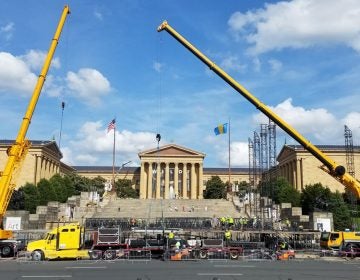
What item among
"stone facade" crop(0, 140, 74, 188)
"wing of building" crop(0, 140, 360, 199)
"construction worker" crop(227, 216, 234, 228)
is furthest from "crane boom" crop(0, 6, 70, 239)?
"wing of building" crop(0, 140, 360, 199)

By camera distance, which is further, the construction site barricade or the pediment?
the pediment

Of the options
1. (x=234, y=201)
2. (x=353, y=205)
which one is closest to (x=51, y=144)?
(x=234, y=201)

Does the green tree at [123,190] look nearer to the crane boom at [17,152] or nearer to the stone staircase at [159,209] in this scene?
the stone staircase at [159,209]

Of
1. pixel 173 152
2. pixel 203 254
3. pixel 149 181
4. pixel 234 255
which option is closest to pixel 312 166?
pixel 173 152

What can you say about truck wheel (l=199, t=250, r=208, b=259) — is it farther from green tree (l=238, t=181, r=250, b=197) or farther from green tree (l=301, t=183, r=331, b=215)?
green tree (l=238, t=181, r=250, b=197)

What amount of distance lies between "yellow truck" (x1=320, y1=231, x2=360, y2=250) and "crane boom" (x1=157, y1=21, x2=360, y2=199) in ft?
21.5

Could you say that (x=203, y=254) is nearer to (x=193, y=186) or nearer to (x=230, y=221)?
(x=230, y=221)

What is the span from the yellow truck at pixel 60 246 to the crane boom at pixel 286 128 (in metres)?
16.6

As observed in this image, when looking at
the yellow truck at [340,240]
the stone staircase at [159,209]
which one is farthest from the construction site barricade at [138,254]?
the stone staircase at [159,209]

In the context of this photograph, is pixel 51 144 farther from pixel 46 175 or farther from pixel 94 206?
pixel 94 206

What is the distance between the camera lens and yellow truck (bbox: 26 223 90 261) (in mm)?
33500

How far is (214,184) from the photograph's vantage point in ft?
474

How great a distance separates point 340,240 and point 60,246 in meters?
25.0

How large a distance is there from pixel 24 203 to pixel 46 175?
203ft
